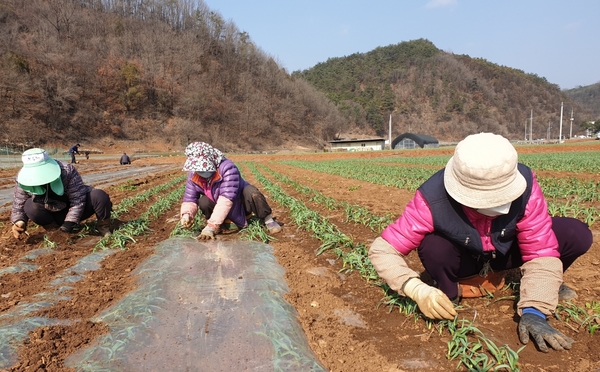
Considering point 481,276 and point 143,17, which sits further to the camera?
point 143,17

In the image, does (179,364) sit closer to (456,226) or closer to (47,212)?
(456,226)

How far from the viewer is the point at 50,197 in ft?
14.0

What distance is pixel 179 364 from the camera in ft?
6.15

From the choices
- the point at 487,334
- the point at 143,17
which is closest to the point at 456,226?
the point at 487,334

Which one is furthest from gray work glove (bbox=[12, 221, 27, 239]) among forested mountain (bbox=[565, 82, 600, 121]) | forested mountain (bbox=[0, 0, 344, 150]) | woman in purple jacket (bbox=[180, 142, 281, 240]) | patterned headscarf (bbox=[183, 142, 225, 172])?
forested mountain (bbox=[565, 82, 600, 121])

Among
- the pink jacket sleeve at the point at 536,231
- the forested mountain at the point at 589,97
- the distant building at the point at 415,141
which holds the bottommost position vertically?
the distant building at the point at 415,141

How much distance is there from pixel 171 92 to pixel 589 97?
151032 millimetres

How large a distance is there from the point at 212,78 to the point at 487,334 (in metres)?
64.6

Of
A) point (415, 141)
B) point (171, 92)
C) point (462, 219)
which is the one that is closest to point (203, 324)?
point (462, 219)

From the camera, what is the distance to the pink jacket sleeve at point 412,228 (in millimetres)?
2228

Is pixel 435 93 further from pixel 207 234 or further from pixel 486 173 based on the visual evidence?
pixel 486 173

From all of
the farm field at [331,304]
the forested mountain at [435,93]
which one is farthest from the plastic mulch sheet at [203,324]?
the forested mountain at [435,93]

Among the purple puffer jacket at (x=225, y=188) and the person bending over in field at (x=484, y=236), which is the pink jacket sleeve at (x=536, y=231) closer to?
the person bending over in field at (x=484, y=236)

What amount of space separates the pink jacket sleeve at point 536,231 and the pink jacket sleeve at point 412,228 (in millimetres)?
506
